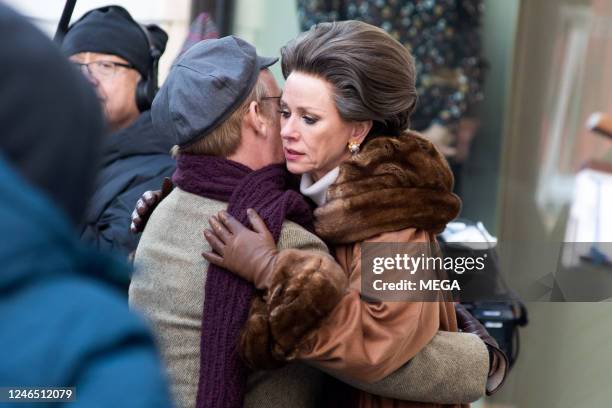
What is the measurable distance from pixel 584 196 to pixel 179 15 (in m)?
2.84

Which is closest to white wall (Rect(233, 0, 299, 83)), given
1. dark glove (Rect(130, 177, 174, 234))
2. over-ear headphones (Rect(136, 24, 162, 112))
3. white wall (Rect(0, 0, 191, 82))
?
white wall (Rect(0, 0, 191, 82))

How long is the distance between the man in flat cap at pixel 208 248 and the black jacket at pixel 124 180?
36.0 inches

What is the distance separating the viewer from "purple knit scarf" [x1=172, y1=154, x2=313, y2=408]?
2.23 meters

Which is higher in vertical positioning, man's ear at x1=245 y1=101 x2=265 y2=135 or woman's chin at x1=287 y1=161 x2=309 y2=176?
man's ear at x1=245 y1=101 x2=265 y2=135

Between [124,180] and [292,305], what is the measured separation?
5.15ft

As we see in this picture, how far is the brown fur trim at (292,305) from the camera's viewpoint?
213cm

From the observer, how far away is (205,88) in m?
2.38

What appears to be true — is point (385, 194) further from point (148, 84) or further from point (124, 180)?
point (148, 84)

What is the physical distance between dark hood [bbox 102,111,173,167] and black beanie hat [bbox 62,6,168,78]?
0.28 meters

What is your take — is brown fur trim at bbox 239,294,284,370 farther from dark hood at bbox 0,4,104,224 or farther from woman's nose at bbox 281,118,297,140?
dark hood at bbox 0,4,104,224

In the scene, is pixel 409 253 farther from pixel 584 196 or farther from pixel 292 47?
pixel 584 196

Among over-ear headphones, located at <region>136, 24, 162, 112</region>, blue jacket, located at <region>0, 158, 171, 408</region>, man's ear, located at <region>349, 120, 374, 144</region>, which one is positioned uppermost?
blue jacket, located at <region>0, 158, 171, 408</region>

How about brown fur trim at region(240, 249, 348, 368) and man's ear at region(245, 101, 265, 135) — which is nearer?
brown fur trim at region(240, 249, 348, 368)

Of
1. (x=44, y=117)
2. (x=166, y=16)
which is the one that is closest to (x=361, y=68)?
(x=44, y=117)
